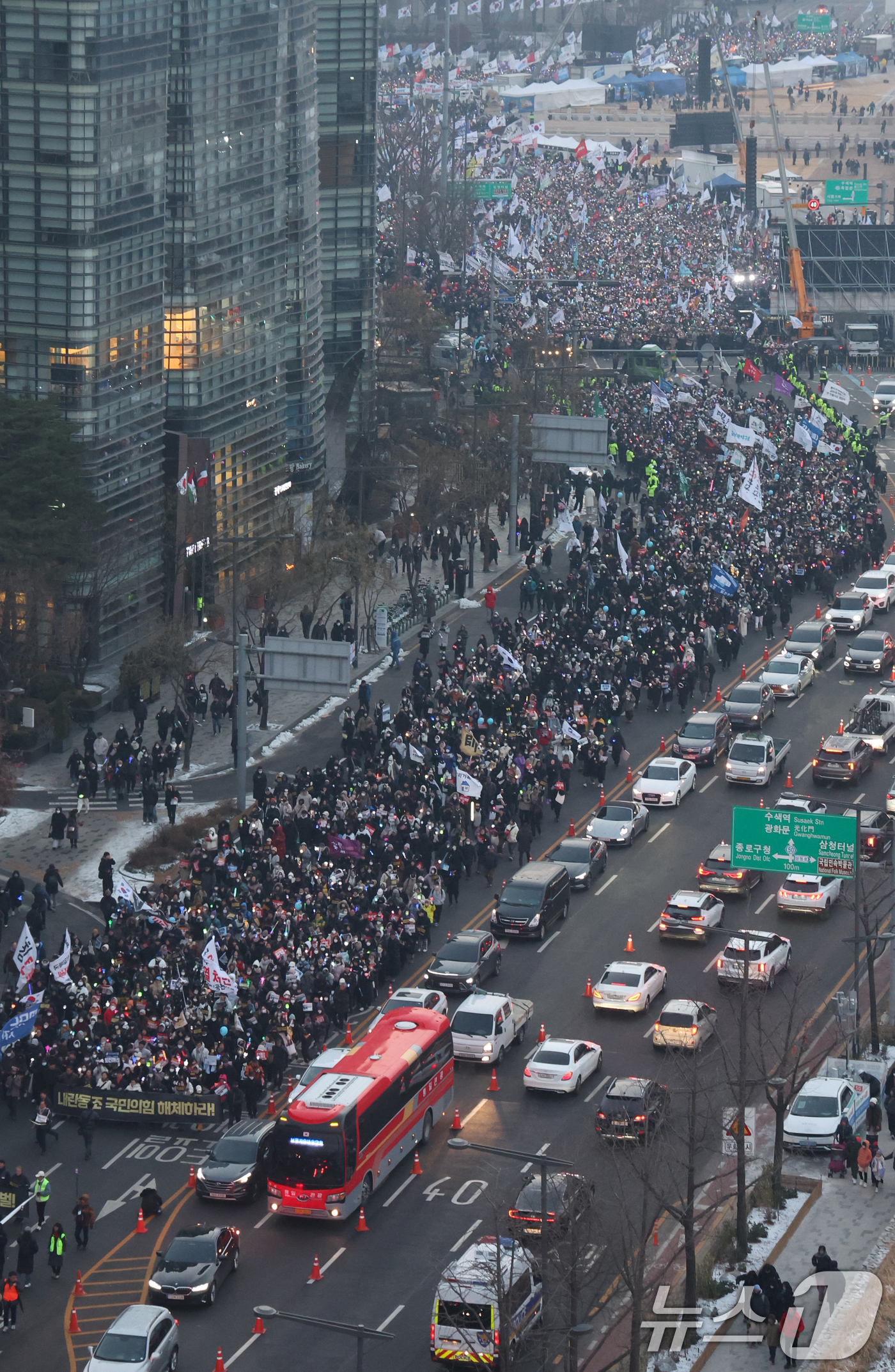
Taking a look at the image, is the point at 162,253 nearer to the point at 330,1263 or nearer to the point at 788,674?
the point at 788,674

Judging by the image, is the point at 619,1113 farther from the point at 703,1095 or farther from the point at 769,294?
the point at 769,294

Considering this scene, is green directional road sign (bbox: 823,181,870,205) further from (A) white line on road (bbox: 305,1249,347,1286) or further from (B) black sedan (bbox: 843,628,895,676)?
(A) white line on road (bbox: 305,1249,347,1286)

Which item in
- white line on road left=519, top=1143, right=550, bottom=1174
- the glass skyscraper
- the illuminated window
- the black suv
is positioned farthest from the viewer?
the illuminated window

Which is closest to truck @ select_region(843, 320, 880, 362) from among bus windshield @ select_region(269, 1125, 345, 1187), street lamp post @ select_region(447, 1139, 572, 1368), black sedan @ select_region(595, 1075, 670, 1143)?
black sedan @ select_region(595, 1075, 670, 1143)

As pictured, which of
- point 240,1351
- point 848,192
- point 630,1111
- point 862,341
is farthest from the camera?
point 848,192

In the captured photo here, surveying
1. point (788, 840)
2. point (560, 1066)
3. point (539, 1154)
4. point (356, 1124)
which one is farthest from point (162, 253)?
point (356, 1124)

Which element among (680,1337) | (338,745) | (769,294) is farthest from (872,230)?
(680,1337)

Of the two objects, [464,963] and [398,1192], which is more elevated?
[464,963]
